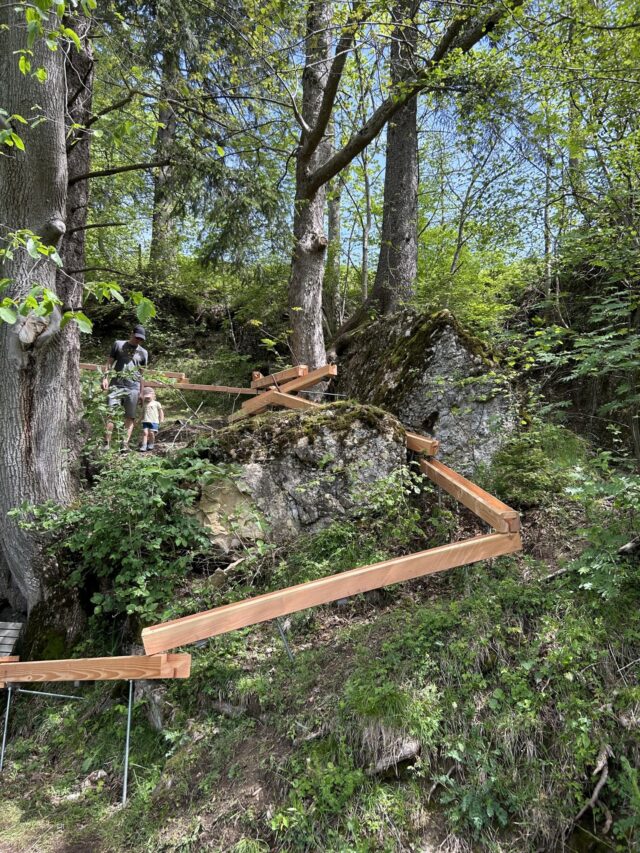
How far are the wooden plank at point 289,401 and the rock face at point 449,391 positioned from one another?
2.73ft

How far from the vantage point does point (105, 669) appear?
128 inches

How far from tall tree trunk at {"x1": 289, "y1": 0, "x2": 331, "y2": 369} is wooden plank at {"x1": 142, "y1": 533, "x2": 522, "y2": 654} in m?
4.68

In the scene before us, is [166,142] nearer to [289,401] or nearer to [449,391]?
[289,401]

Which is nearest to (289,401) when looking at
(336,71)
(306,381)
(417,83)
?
(306,381)

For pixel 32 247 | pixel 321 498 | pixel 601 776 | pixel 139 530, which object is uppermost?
pixel 32 247

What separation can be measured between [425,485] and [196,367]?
6850 mm

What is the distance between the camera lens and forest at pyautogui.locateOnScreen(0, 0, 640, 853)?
2602 millimetres

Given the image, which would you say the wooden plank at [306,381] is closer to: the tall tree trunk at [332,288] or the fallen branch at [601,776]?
the tall tree trunk at [332,288]

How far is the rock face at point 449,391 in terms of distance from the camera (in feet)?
16.0

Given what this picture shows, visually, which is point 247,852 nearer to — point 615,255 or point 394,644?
point 394,644

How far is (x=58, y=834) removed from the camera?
9.80 ft

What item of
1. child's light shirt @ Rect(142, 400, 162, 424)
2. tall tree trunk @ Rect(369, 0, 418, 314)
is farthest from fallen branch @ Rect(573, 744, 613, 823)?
tall tree trunk @ Rect(369, 0, 418, 314)

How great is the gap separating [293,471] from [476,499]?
1.72 meters

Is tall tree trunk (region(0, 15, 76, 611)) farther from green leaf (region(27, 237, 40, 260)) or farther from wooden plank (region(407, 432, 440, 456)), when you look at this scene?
wooden plank (region(407, 432, 440, 456))
